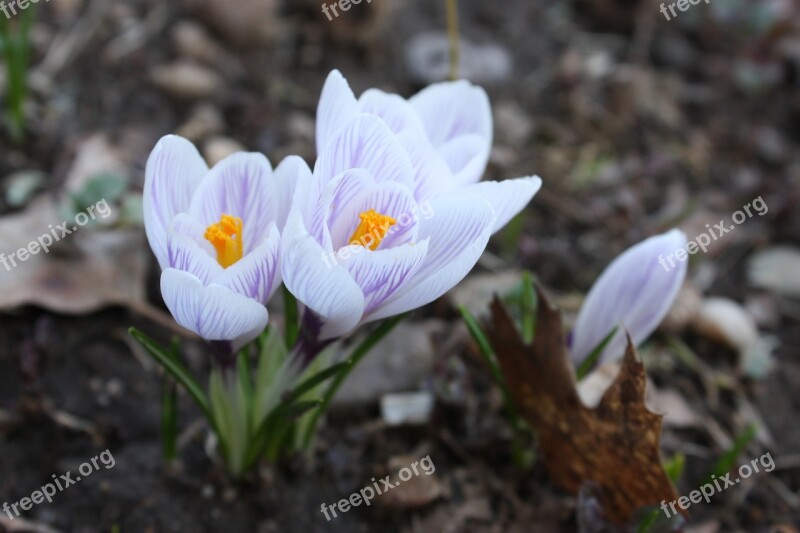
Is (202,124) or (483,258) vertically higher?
(202,124)

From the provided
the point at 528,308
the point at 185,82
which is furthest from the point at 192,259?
the point at 185,82

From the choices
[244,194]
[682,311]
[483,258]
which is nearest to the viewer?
[244,194]

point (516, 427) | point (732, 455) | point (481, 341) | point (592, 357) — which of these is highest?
point (481, 341)

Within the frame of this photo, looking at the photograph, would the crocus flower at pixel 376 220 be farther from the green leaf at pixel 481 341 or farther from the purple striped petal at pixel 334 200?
the green leaf at pixel 481 341

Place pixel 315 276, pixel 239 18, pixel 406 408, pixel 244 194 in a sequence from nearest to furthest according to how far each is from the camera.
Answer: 1. pixel 315 276
2. pixel 244 194
3. pixel 406 408
4. pixel 239 18

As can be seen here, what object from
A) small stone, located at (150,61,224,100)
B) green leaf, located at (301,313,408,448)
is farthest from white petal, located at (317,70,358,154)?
small stone, located at (150,61,224,100)

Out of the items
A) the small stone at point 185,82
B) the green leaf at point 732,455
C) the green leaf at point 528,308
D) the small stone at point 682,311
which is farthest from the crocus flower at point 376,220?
the small stone at point 185,82

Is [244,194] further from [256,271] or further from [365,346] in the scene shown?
[365,346]
